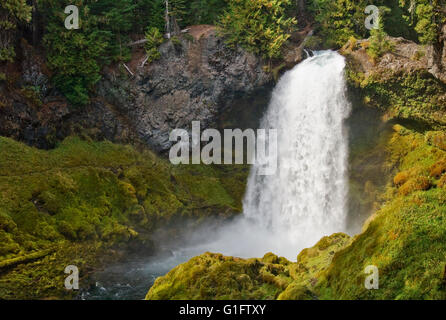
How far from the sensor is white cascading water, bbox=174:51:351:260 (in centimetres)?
2269

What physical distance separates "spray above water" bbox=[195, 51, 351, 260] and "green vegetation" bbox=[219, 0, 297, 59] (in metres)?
2.71

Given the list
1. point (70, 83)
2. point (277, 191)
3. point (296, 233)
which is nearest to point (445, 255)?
point (296, 233)

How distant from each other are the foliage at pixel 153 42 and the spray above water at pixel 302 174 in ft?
33.2

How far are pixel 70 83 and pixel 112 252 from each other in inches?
506

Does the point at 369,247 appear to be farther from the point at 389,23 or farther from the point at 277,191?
the point at 389,23

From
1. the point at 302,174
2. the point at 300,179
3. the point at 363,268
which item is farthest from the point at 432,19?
the point at 363,268

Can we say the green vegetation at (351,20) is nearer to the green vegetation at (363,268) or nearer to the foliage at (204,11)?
the foliage at (204,11)

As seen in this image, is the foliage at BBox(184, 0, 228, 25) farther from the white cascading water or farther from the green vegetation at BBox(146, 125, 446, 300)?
the green vegetation at BBox(146, 125, 446, 300)

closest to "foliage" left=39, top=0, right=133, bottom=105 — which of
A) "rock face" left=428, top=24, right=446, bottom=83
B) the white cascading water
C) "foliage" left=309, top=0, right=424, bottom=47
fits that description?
the white cascading water

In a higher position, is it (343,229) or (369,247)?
(369,247)

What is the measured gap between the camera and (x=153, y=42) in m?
27.8

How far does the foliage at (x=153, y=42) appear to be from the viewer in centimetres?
2756

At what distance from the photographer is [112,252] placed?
1862 cm

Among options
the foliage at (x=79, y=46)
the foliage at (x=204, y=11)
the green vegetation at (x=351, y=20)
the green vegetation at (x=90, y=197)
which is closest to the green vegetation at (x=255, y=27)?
the foliage at (x=204, y=11)
